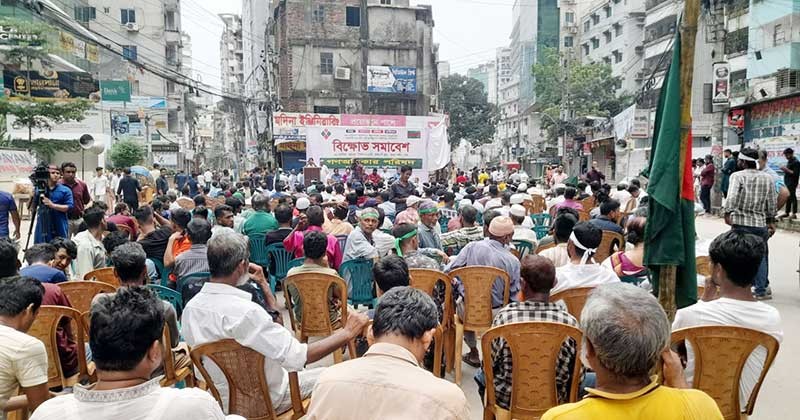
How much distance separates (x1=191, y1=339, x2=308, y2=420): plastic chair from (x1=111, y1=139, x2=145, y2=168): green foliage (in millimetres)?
29193

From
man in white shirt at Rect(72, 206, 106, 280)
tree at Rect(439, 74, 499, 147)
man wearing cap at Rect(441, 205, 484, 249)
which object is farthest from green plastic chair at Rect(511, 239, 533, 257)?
tree at Rect(439, 74, 499, 147)

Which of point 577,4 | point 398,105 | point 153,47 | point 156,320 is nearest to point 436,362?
point 156,320

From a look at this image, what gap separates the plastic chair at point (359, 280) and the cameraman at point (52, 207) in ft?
14.9

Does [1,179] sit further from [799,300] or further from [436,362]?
[799,300]

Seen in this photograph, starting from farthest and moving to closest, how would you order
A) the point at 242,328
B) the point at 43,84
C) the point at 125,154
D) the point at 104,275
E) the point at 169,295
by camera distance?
the point at 125,154 → the point at 43,84 → the point at 104,275 → the point at 169,295 → the point at 242,328

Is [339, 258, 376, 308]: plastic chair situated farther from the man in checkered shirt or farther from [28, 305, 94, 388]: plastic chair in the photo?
the man in checkered shirt

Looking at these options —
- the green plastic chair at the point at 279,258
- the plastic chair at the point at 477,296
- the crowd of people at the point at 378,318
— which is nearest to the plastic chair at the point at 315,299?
the crowd of people at the point at 378,318

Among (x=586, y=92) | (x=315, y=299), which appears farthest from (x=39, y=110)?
(x=586, y=92)

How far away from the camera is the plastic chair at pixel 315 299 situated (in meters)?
4.37

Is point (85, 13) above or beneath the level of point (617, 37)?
above

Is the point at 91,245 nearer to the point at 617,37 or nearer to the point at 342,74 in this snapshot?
the point at 342,74

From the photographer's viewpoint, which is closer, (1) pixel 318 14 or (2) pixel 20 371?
(2) pixel 20 371

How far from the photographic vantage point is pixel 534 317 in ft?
9.70

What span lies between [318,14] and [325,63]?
2.87m
